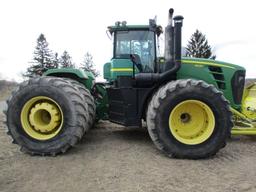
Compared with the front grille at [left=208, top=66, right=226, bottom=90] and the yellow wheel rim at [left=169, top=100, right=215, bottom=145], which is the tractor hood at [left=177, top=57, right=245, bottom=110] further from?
the yellow wheel rim at [left=169, top=100, right=215, bottom=145]

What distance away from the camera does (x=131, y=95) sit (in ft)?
16.3

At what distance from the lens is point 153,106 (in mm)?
4395

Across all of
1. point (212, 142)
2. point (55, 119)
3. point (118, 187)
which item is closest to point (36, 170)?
point (55, 119)

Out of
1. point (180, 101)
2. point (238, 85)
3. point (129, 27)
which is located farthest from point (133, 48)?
point (238, 85)

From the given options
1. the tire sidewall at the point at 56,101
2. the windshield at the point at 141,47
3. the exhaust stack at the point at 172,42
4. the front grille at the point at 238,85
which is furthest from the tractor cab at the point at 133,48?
the front grille at the point at 238,85

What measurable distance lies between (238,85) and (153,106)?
2.18 m

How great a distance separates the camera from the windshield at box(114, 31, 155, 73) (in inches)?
215

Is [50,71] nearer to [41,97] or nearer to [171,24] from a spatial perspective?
[41,97]

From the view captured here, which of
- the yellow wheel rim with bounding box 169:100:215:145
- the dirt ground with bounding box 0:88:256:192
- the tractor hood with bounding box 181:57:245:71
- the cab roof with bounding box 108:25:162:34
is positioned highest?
the cab roof with bounding box 108:25:162:34

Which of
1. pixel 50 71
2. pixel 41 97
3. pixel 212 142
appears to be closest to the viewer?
pixel 212 142

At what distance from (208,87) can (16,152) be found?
349 centimetres

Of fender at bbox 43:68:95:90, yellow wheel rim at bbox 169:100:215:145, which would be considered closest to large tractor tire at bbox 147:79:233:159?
yellow wheel rim at bbox 169:100:215:145

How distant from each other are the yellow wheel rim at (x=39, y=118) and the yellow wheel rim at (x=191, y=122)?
1.97 m

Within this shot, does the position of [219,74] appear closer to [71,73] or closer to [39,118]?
[71,73]
